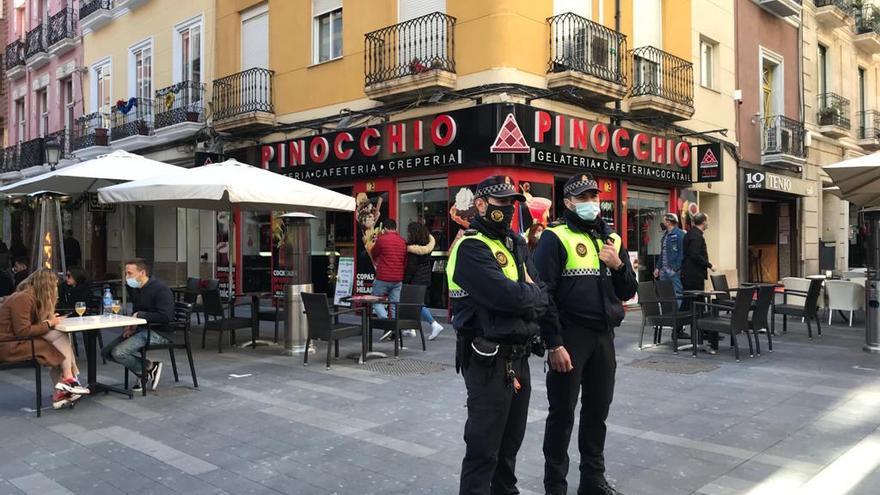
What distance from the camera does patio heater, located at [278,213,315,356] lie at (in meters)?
9.10

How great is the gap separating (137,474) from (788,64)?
21122mm

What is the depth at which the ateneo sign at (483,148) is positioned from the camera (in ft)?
38.9

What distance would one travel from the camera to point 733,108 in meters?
17.8

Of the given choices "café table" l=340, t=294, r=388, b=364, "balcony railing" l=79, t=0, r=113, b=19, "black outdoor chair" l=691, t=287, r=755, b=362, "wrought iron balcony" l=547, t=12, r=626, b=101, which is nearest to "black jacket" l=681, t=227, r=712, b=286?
"black outdoor chair" l=691, t=287, r=755, b=362

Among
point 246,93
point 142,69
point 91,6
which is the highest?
point 91,6

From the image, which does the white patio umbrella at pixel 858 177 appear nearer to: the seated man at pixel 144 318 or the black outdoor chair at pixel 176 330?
the black outdoor chair at pixel 176 330

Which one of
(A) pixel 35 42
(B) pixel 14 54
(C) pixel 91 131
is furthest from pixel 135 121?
(B) pixel 14 54

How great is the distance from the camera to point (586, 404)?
12.9 feet

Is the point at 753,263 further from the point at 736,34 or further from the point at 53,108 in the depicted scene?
the point at 53,108

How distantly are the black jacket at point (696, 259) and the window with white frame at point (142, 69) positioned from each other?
16960 mm

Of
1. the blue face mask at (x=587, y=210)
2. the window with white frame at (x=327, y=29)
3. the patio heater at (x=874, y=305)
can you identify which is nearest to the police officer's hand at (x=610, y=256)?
the blue face mask at (x=587, y=210)

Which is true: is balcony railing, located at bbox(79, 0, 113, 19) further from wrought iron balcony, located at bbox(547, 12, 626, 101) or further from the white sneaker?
the white sneaker

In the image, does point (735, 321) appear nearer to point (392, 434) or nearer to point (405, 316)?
point (405, 316)

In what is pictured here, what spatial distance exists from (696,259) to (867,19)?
18.9 m
